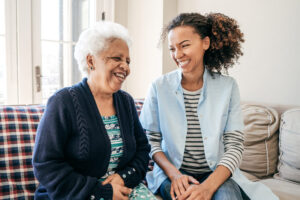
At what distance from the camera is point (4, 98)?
2400 mm

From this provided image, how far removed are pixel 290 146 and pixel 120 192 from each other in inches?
43.2

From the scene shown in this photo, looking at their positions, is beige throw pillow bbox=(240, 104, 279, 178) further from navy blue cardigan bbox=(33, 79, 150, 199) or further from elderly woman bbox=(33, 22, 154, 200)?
navy blue cardigan bbox=(33, 79, 150, 199)

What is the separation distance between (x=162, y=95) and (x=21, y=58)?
64.0 inches

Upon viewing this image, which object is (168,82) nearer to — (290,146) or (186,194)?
(186,194)

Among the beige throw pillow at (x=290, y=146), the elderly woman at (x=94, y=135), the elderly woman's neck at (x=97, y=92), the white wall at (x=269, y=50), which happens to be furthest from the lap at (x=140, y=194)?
the white wall at (x=269, y=50)

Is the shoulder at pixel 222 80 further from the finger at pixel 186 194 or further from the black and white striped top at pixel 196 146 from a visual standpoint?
the finger at pixel 186 194

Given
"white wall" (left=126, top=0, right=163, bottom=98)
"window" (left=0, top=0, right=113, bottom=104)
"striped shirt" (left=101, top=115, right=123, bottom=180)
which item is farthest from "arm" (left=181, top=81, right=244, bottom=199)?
"window" (left=0, top=0, right=113, bottom=104)

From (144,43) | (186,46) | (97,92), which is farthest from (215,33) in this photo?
(144,43)

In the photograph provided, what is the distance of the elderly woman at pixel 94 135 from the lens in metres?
1.03

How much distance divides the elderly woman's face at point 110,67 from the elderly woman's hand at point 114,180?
37 cm

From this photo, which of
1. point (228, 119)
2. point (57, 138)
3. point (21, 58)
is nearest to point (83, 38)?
point (57, 138)

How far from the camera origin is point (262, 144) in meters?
Result: 1.77

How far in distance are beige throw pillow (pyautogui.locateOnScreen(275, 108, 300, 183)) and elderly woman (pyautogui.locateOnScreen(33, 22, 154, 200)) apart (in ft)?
2.98

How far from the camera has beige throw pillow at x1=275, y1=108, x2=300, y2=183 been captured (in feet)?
5.24
